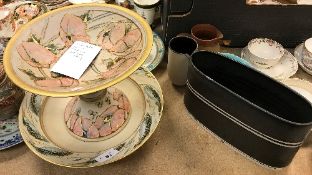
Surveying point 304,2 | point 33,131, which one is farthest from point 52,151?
point 304,2

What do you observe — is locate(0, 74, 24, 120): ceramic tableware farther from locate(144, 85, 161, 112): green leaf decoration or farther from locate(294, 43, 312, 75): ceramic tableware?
locate(294, 43, 312, 75): ceramic tableware

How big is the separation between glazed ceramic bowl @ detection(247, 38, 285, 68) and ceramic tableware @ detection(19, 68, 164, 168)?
0.26 m

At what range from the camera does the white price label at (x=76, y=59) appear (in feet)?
2.19

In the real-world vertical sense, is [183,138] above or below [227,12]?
below

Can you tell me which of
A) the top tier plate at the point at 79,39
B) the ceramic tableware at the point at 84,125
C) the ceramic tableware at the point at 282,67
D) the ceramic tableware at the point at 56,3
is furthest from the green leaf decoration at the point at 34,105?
the ceramic tableware at the point at 282,67

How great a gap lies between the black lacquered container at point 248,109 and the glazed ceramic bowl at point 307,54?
0.26 m

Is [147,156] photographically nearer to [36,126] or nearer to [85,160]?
[85,160]

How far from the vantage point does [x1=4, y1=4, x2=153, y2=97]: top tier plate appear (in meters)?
0.61

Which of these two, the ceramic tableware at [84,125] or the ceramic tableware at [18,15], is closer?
the ceramic tableware at [84,125]

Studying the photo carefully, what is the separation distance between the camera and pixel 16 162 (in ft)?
2.31

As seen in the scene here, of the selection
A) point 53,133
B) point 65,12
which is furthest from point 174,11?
point 53,133

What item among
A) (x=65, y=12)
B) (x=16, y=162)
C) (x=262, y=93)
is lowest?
(x=16, y=162)

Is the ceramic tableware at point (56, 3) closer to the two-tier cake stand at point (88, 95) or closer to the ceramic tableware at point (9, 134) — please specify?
the two-tier cake stand at point (88, 95)

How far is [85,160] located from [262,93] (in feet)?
1.21
